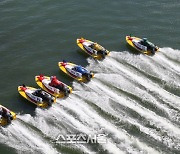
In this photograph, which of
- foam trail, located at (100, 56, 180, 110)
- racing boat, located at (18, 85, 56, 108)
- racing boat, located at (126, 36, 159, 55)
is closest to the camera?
foam trail, located at (100, 56, 180, 110)

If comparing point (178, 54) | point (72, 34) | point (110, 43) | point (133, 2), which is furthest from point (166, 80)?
point (133, 2)

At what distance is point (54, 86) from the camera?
51.4 m

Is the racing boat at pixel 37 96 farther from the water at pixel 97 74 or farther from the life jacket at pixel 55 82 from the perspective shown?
the life jacket at pixel 55 82

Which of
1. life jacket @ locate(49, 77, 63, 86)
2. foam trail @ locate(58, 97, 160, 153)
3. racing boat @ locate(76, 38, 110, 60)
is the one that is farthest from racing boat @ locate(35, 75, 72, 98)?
racing boat @ locate(76, 38, 110, 60)

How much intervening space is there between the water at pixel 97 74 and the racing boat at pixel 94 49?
110cm

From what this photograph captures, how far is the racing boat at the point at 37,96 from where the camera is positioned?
48625 mm

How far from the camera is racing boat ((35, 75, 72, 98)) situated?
50.4 metres

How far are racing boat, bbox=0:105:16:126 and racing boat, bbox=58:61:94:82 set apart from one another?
1186 centimetres

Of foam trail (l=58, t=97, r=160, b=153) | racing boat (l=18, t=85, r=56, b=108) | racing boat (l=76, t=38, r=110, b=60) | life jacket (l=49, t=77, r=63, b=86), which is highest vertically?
racing boat (l=76, t=38, r=110, b=60)

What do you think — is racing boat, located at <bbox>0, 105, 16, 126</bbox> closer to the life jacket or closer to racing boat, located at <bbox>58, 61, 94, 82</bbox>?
the life jacket

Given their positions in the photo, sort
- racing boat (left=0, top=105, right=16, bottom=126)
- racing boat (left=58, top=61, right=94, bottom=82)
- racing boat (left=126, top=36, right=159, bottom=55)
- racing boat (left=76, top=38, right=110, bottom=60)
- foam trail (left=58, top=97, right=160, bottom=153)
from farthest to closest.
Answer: racing boat (left=126, top=36, right=159, bottom=55) < racing boat (left=76, top=38, right=110, bottom=60) < racing boat (left=58, top=61, right=94, bottom=82) < racing boat (left=0, top=105, right=16, bottom=126) < foam trail (left=58, top=97, right=160, bottom=153)

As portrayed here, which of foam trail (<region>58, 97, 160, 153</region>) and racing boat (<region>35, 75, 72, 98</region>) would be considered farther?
racing boat (<region>35, 75, 72, 98</region>)

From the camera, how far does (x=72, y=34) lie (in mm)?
64750

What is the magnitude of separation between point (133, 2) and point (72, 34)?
16862mm
